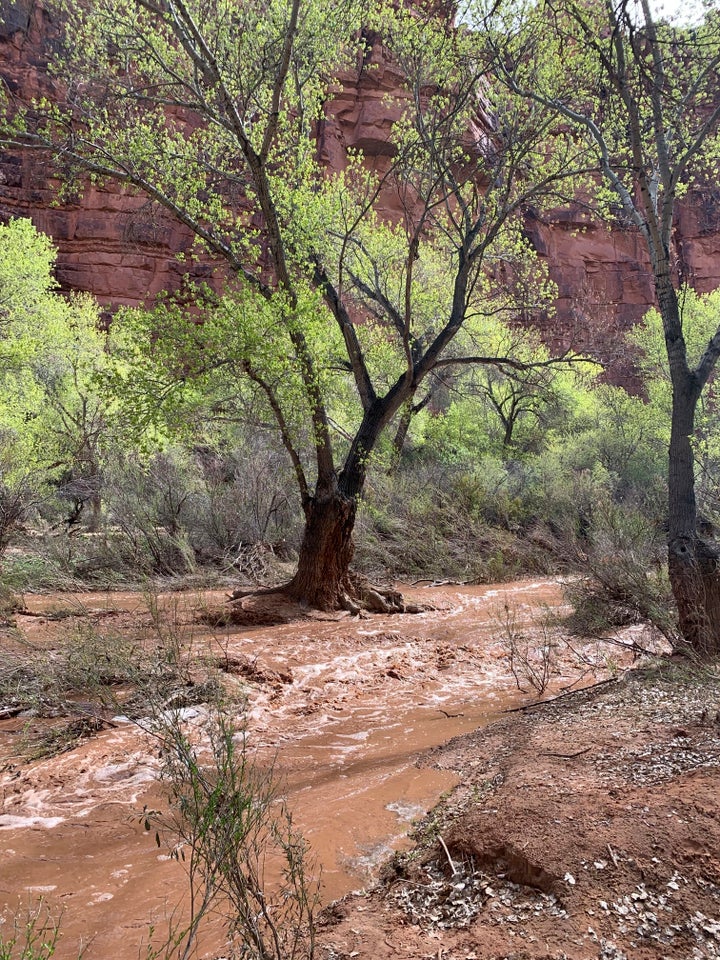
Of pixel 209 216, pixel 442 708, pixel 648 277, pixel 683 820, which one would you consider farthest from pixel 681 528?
pixel 648 277

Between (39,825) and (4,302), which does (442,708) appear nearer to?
(39,825)

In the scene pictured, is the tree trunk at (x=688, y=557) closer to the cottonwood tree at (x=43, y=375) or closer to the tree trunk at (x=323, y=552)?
the tree trunk at (x=323, y=552)

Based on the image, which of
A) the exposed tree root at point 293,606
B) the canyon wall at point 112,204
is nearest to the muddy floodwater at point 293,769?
the exposed tree root at point 293,606

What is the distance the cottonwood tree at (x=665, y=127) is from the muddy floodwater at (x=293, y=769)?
1893 mm

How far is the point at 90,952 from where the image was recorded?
2.39 m

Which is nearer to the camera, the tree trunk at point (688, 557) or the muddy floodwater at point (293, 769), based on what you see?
the muddy floodwater at point (293, 769)

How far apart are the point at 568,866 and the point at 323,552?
7865mm

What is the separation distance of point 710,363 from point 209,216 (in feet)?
24.5

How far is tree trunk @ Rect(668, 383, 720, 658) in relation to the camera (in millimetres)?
5293

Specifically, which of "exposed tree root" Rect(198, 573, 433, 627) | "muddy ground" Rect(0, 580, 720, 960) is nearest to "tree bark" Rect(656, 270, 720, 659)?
"muddy ground" Rect(0, 580, 720, 960)

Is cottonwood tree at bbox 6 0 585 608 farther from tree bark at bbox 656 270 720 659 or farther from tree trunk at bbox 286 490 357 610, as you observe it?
tree bark at bbox 656 270 720 659

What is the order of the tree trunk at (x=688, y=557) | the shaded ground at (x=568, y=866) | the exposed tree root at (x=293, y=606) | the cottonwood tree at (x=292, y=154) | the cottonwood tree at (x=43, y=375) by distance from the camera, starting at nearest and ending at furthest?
the shaded ground at (x=568, y=866) → the tree trunk at (x=688, y=557) → the cottonwood tree at (x=292, y=154) → the exposed tree root at (x=293, y=606) → the cottonwood tree at (x=43, y=375)

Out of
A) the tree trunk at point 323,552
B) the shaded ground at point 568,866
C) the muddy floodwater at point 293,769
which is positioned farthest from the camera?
the tree trunk at point 323,552

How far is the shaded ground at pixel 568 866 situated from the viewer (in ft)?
6.66
